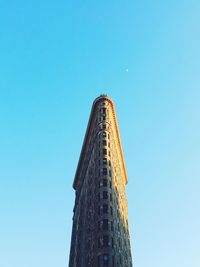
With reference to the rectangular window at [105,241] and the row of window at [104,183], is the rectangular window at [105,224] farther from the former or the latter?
the row of window at [104,183]

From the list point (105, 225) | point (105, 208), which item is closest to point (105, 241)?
point (105, 225)

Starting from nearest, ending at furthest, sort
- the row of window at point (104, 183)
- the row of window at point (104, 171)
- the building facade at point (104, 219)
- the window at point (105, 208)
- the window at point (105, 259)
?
the window at point (105, 259) < the building facade at point (104, 219) < the window at point (105, 208) < the row of window at point (104, 183) < the row of window at point (104, 171)

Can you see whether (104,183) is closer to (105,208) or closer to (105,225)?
(105,208)

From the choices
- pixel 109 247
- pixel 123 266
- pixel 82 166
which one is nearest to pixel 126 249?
pixel 123 266

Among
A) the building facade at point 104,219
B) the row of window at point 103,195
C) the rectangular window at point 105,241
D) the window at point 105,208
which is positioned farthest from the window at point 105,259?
the row of window at point 103,195

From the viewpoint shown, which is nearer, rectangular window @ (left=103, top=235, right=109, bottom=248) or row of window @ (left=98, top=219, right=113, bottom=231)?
rectangular window @ (left=103, top=235, right=109, bottom=248)

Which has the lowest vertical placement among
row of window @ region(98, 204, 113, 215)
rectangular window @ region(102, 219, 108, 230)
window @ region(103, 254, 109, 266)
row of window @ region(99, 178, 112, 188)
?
window @ region(103, 254, 109, 266)

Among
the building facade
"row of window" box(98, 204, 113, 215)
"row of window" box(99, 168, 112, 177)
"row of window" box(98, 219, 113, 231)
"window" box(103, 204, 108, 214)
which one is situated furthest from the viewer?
"row of window" box(99, 168, 112, 177)

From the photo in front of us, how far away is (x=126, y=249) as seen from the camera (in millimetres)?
82062

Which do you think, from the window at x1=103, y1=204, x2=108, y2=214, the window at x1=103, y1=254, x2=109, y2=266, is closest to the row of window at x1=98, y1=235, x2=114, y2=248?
the window at x1=103, y1=254, x2=109, y2=266

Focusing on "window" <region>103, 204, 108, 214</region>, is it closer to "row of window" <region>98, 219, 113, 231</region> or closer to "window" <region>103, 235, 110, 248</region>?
"row of window" <region>98, 219, 113, 231</region>

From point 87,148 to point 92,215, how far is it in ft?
148

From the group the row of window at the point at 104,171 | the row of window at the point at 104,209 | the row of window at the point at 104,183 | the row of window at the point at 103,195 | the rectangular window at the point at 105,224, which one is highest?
the row of window at the point at 104,171

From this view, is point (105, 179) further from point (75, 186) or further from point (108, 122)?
point (75, 186)
